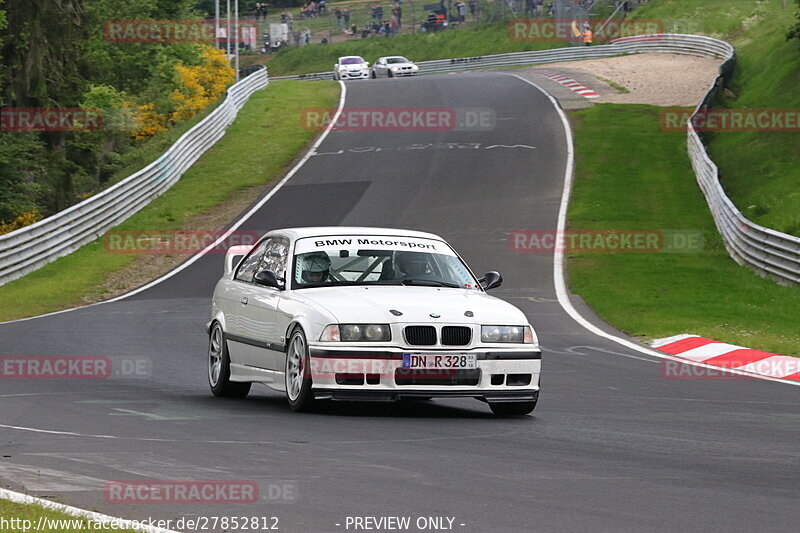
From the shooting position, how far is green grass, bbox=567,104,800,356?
19797 mm

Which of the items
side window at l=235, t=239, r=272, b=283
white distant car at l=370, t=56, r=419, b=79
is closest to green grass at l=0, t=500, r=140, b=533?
side window at l=235, t=239, r=272, b=283

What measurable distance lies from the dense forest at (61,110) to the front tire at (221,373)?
82.7 feet

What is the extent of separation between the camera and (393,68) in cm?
7356

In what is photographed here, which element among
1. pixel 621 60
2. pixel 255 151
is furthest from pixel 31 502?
pixel 621 60

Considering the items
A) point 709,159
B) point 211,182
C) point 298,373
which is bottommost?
point 211,182

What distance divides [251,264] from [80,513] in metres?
6.30

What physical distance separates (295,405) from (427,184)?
2728 cm

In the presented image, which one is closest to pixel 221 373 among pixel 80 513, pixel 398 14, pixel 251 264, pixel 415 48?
pixel 251 264

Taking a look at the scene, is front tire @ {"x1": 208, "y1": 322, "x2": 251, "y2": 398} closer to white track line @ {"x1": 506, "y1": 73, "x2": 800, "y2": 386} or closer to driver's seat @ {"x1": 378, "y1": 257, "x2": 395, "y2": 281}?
driver's seat @ {"x1": 378, "y1": 257, "x2": 395, "y2": 281}

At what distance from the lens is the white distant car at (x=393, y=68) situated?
242 ft

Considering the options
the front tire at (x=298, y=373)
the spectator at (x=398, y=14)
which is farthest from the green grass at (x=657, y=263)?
the spectator at (x=398, y=14)

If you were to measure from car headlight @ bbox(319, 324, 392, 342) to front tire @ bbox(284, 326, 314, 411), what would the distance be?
0.70 ft

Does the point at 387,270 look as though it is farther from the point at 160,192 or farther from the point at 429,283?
the point at 160,192

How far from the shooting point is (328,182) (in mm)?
38406
